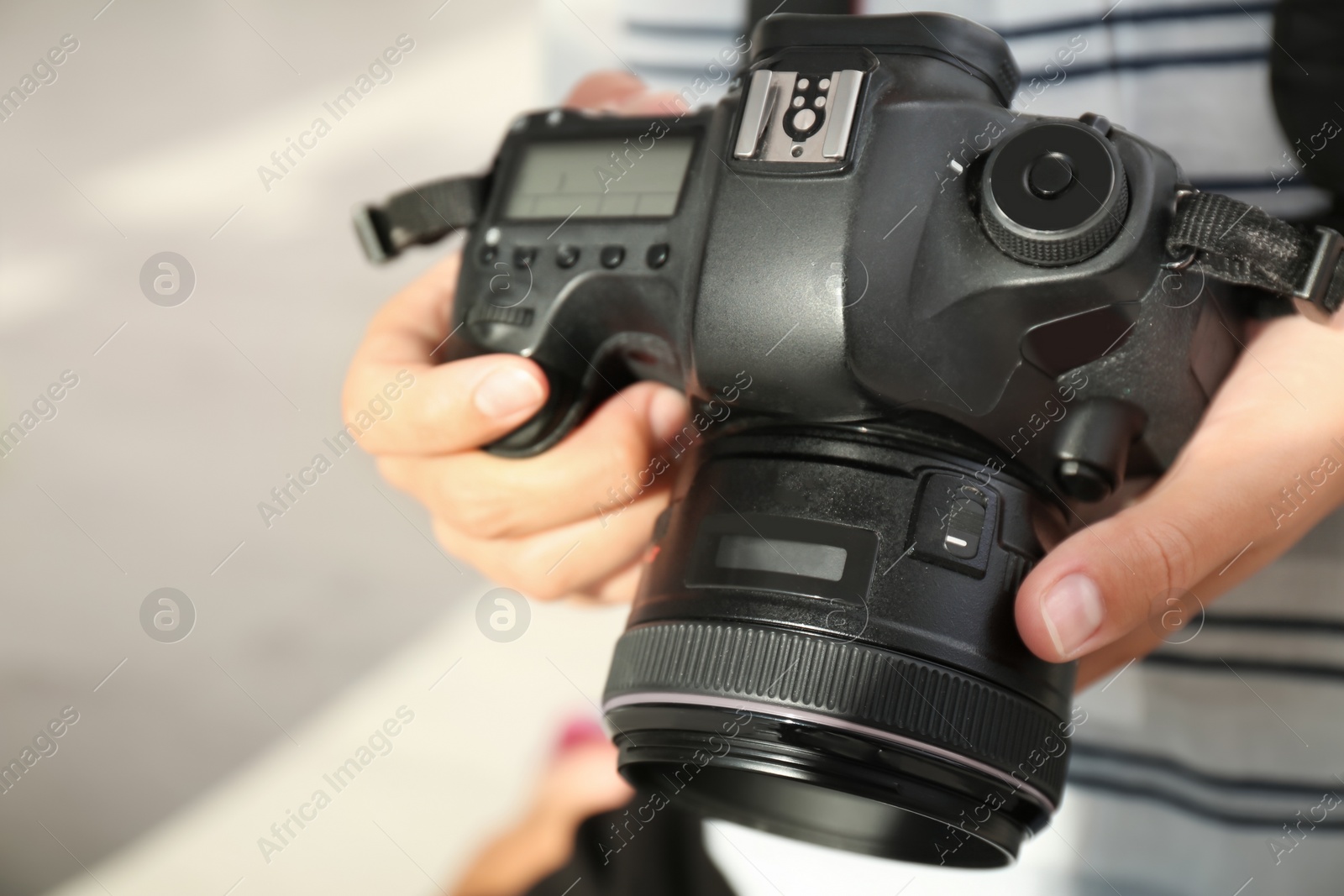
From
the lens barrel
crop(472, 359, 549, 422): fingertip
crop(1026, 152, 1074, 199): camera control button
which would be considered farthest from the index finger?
crop(1026, 152, 1074, 199): camera control button

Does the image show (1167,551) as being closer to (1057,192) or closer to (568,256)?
(1057,192)

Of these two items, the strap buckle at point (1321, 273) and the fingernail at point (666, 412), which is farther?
the fingernail at point (666, 412)

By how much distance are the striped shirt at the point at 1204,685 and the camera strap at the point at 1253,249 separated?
19cm

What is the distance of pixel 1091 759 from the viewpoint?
617 mm

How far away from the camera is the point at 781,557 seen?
36cm

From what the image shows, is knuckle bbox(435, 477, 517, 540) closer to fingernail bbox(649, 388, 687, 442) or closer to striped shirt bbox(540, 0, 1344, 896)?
fingernail bbox(649, 388, 687, 442)

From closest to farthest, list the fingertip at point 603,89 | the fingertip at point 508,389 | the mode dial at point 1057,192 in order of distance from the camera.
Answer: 1. the mode dial at point 1057,192
2. the fingertip at point 508,389
3. the fingertip at point 603,89

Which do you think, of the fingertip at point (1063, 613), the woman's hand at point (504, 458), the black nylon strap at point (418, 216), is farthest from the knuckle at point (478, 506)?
the fingertip at point (1063, 613)

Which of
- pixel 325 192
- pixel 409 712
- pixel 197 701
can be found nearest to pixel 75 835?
pixel 197 701

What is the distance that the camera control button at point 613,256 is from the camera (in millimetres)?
425

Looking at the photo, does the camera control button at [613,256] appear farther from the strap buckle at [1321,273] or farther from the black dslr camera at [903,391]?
the strap buckle at [1321,273]

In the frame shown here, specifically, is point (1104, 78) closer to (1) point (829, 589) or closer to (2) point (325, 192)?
(1) point (829, 589)

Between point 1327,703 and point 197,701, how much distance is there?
3.22ft

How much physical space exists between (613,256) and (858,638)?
0.18 m
